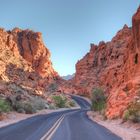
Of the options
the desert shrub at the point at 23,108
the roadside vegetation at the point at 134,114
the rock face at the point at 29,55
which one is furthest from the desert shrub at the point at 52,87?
the roadside vegetation at the point at 134,114

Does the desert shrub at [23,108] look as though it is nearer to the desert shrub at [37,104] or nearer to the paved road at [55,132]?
the desert shrub at [37,104]

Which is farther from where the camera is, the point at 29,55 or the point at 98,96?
the point at 29,55

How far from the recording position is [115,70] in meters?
71.2

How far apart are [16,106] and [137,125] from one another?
2432 cm

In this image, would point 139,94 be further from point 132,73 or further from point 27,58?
point 27,58

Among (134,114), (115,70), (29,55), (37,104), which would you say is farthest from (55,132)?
(29,55)

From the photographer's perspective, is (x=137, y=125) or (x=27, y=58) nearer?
(x=137, y=125)

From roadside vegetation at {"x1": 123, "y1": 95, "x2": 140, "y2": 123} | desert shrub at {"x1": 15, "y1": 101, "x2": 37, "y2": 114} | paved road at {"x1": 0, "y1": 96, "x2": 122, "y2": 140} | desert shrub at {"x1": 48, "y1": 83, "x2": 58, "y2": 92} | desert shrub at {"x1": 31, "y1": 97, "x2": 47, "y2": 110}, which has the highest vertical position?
desert shrub at {"x1": 48, "y1": 83, "x2": 58, "y2": 92}

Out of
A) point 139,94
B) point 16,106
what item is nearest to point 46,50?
point 16,106

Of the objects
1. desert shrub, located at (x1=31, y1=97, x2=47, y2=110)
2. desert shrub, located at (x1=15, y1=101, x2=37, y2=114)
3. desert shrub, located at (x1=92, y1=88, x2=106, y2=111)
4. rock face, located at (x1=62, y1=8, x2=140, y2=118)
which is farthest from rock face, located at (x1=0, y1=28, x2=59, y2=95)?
desert shrub, located at (x1=15, y1=101, x2=37, y2=114)

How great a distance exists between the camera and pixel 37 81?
133875 mm

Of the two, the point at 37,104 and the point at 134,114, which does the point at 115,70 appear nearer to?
the point at 37,104

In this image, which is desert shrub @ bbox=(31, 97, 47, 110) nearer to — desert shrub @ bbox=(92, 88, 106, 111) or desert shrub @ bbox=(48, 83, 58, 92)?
desert shrub @ bbox=(92, 88, 106, 111)

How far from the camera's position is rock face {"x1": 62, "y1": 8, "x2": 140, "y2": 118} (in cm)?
3612
